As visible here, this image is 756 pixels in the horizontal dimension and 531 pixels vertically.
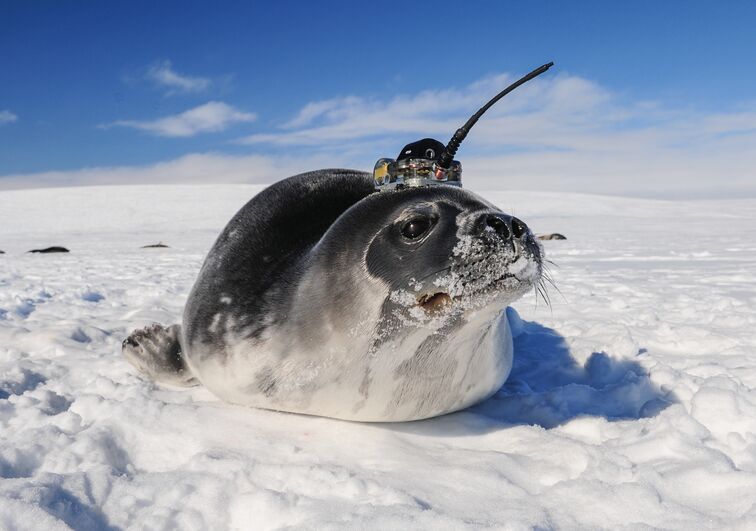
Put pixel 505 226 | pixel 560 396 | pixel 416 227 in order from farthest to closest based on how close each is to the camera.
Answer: pixel 560 396 → pixel 416 227 → pixel 505 226

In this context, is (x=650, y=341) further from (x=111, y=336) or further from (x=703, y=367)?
(x=111, y=336)

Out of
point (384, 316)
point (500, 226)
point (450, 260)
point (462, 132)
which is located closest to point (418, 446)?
point (384, 316)

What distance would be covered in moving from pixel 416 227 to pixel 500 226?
0.25 meters

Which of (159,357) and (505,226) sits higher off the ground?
(505,226)

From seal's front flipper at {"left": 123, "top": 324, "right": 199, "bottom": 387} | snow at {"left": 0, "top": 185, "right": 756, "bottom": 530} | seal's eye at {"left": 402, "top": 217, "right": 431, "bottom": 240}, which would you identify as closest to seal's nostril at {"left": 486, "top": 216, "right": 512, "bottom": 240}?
seal's eye at {"left": 402, "top": 217, "right": 431, "bottom": 240}

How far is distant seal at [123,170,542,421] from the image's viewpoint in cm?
183

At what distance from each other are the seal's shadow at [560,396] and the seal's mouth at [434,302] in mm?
498

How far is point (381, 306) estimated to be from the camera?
1918mm

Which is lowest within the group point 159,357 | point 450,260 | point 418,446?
point 418,446

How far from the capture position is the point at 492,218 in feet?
6.02

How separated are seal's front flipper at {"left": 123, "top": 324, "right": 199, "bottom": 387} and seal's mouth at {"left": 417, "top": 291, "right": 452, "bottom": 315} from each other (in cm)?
121

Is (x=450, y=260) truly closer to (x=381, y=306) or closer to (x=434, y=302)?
(x=434, y=302)

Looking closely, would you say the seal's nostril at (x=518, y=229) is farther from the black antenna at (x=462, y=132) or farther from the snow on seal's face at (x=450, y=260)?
the black antenna at (x=462, y=132)

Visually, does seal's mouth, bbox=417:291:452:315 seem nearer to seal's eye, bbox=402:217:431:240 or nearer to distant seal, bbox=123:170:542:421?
distant seal, bbox=123:170:542:421
